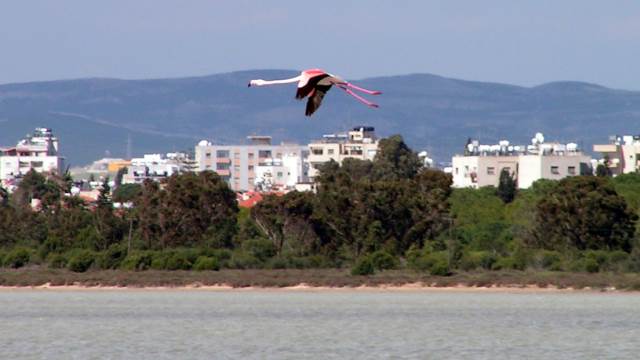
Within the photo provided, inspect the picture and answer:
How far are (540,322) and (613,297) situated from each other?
12.5 meters

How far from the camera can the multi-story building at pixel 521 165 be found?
16438 cm

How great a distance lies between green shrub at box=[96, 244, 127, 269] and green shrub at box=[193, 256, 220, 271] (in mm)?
3650

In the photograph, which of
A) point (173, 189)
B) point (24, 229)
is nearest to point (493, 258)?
point (173, 189)

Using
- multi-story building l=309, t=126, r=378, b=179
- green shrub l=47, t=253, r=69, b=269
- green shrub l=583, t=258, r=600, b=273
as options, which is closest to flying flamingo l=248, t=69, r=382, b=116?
green shrub l=583, t=258, r=600, b=273

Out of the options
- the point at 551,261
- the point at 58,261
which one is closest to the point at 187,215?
the point at 58,261

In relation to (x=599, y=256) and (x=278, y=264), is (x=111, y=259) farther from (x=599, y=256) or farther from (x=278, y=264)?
(x=599, y=256)

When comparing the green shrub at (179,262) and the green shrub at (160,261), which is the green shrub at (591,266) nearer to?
the green shrub at (179,262)

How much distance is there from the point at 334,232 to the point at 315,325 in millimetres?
24152

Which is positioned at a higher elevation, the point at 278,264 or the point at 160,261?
the point at 160,261

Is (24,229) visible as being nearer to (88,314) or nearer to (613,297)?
(88,314)

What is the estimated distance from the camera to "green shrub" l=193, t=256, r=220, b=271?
81188 millimetres

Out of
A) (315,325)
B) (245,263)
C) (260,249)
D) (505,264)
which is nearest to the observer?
(315,325)

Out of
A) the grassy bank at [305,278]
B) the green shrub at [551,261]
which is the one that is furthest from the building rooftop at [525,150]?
the grassy bank at [305,278]

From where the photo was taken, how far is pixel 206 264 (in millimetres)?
81250
